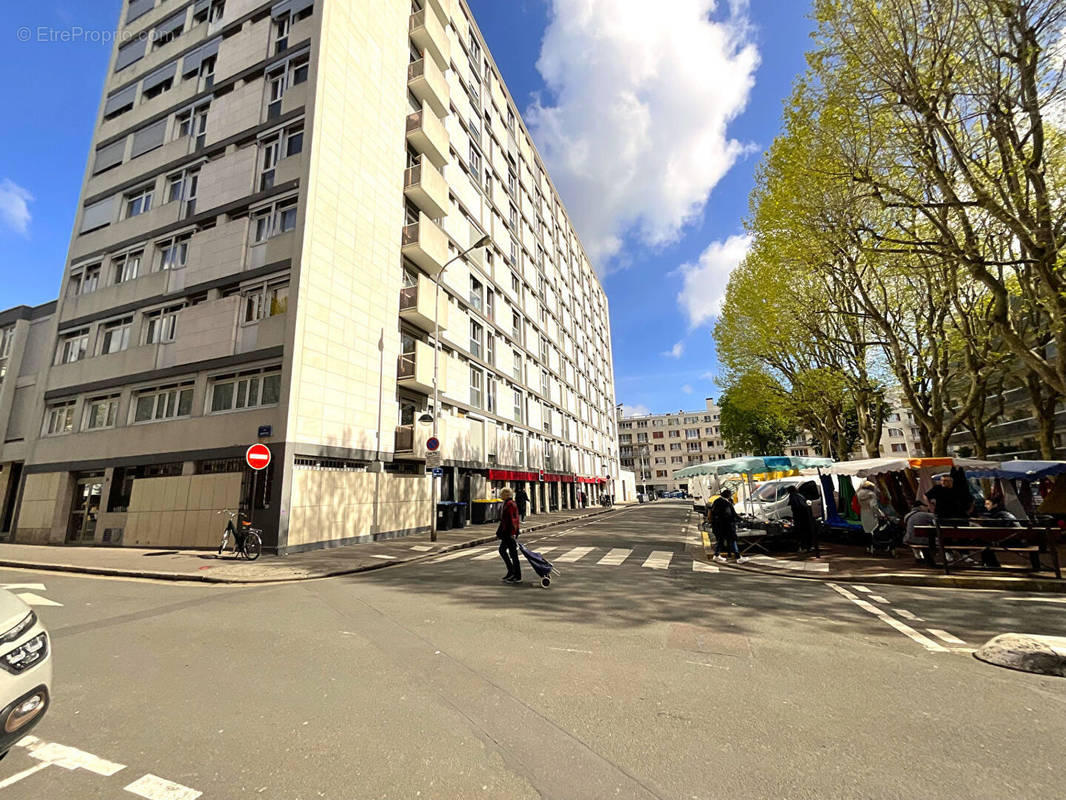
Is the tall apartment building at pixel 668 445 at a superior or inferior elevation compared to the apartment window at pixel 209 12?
inferior

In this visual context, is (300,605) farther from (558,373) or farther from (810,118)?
(558,373)

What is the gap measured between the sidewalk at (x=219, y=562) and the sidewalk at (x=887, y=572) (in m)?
8.34

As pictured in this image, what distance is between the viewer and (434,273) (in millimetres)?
22703

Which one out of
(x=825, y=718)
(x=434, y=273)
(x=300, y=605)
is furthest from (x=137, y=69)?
(x=825, y=718)

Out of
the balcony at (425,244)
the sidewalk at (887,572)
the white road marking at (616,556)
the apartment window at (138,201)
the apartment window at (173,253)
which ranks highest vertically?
the apartment window at (138,201)

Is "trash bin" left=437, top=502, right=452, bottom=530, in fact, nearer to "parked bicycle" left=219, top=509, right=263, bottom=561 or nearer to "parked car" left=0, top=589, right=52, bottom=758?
"parked bicycle" left=219, top=509, right=263, bottom=561

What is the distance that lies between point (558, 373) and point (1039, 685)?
37.8 metres

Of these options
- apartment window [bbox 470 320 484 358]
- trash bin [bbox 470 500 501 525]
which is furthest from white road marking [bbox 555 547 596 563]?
apartment window [bbox 470 320 484 358]

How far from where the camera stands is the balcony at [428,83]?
74.8 feet

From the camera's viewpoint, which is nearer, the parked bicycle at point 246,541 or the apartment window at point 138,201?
the parked bicycle at point 246,541

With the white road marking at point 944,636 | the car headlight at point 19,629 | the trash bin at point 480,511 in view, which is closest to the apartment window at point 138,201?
the trash bin at point 480,511

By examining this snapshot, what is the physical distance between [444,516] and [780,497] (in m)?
14.0

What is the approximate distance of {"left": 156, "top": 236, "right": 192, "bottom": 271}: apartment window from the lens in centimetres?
1839

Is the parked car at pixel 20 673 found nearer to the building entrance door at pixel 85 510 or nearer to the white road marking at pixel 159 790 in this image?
the white road marking at pixel 159 790
